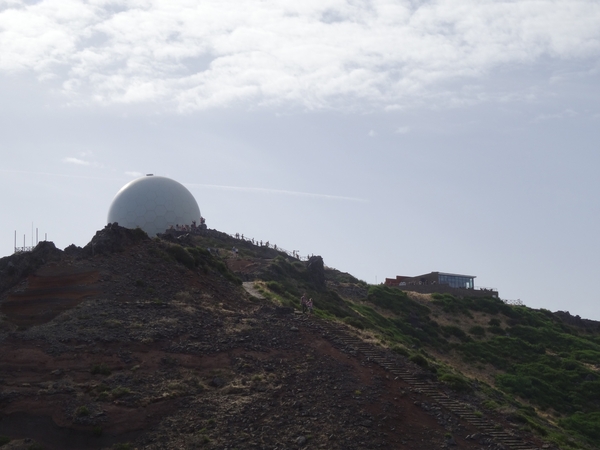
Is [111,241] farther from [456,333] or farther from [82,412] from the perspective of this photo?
[456,333]

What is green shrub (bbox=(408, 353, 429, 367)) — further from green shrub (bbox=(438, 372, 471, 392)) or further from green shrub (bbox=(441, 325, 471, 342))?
green shrub (bbox=(441, 325, 471, 342))

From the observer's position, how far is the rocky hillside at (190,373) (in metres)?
23.9

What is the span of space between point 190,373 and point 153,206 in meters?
Result: 35.3

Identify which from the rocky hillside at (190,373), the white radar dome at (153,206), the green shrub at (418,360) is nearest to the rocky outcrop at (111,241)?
the rocky hillside at (190,373)

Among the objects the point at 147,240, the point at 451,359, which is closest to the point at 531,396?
the point at 451,359

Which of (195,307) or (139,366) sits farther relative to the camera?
(195,307)

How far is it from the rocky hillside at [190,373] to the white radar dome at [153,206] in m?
20.6

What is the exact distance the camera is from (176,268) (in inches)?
1478

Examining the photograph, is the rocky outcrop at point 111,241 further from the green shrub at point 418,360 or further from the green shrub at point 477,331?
the green shrub at point 477,331

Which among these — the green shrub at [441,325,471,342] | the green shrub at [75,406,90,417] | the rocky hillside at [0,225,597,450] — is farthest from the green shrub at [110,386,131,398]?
the green shrub at [441,325,471,342]

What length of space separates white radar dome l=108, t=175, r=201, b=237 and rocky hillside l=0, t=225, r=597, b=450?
2055cm

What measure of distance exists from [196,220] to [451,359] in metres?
25.5

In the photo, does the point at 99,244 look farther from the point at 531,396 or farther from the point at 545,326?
the point at 545,326

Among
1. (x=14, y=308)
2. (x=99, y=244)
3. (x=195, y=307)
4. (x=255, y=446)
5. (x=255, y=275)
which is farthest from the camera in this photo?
(x=255, y=275)
